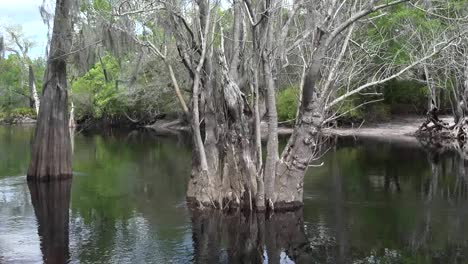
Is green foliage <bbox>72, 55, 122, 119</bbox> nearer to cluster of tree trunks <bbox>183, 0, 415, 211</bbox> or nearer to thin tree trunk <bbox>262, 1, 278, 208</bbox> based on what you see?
cluster of tree trunks <bbox>183, 0, 415, 211</bbox>

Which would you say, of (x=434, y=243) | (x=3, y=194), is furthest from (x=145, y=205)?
(x=434, y=243)

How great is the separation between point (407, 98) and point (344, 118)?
6117 mm

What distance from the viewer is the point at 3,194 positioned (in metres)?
19.0

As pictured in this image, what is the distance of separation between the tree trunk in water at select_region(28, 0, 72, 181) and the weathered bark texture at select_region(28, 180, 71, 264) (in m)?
0.59

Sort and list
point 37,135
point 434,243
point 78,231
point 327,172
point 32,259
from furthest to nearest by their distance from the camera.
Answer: point 327,172 < point 37,135 < point 78,231 < point 434,243 < point 32,259

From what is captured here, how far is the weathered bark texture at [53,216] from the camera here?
39.0 ft

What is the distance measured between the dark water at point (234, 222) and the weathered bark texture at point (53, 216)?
3 cm

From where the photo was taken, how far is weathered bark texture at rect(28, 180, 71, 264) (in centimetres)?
1188

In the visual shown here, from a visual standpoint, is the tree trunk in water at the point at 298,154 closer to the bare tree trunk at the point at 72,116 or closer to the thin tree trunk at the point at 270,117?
the thin tree trunk at the point at 270,117

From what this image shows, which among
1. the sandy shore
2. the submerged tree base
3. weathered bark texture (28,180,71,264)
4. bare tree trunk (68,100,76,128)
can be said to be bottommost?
weathered bark texture (28,180,71,264)

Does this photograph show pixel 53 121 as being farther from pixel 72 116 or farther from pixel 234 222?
pixel 72 116

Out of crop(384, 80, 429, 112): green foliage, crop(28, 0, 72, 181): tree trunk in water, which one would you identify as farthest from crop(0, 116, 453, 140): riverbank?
crop(28, 0, 72, 181): tree trunk in water

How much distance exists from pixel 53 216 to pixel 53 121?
588 cm

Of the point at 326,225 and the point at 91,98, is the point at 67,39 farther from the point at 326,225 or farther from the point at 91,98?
→ the point at 91,98
